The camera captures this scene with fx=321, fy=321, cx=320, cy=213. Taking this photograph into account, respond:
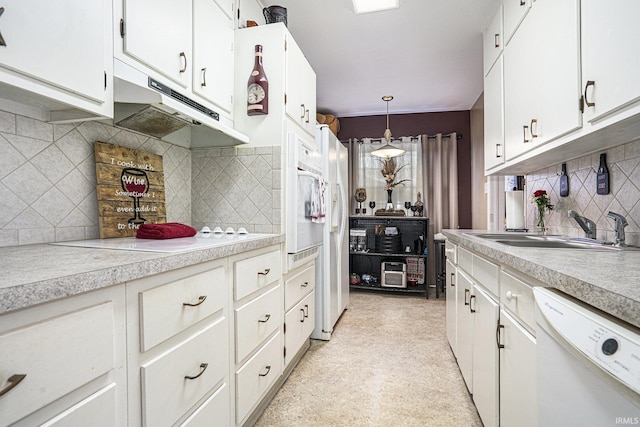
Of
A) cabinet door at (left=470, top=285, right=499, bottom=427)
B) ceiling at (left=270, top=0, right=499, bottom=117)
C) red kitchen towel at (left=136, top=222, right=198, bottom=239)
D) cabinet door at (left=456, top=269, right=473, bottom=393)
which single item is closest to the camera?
cabinet door at (left=470, top=285, right=499, bottom=427)

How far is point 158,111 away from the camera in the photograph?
1.39m

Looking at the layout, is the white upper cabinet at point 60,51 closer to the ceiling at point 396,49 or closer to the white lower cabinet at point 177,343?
the white lower cabinet at point 177,343

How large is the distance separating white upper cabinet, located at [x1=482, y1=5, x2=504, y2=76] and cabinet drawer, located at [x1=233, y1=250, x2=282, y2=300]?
207 centimetres

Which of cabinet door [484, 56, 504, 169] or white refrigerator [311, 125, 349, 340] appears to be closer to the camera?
cabinet door [484, 56, 504, 169]

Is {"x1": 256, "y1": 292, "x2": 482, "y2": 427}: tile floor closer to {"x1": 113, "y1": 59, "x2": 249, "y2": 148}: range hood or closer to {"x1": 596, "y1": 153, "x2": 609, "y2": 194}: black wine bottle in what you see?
{"x1": 596, "y1": 153, "x2": 609, "y2": 194}: black wine bottle

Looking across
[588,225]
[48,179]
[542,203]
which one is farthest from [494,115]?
[48,179]

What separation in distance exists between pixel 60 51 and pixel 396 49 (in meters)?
2.74

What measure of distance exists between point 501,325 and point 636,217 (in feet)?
2.71

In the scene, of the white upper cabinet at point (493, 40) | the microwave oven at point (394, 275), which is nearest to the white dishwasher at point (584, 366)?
the white upper cabinet at point (493, 40)

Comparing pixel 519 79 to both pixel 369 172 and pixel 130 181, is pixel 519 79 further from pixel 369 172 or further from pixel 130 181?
pixel 369 172

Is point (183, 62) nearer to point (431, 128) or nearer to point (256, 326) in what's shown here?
point (256, 326)

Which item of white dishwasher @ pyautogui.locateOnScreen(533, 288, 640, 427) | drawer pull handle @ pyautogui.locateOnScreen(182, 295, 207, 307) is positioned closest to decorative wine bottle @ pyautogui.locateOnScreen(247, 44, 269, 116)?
drawer pull handle @ pyautogui.locateOnScreen(182, 295, 207, 307)

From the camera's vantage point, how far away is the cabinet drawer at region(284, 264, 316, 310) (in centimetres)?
196

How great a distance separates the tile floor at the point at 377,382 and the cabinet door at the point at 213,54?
1730mm
